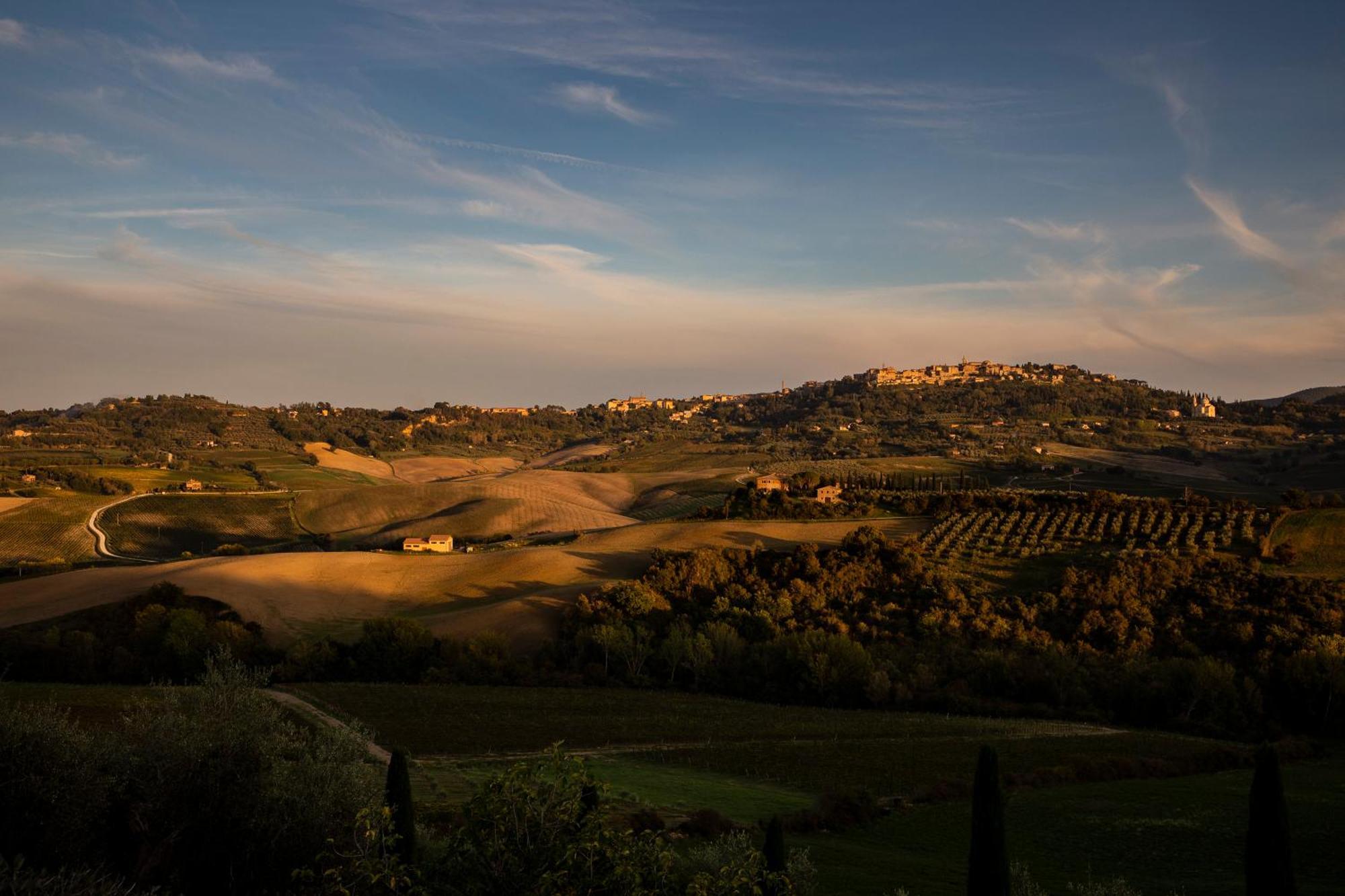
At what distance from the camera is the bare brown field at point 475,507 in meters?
110

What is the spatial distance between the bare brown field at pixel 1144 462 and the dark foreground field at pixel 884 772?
3600 inches

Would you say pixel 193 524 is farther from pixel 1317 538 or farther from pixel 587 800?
pixel 1317 538

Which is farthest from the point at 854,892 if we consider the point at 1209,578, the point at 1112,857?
the point at 1209,578

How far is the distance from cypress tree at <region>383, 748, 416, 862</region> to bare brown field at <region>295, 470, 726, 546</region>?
3392 inches

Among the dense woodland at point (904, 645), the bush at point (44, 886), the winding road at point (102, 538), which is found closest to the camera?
the bush at point (44, 886)

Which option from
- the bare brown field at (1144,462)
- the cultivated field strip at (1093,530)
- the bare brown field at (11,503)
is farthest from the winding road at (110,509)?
the bare brown field at (1144,462)

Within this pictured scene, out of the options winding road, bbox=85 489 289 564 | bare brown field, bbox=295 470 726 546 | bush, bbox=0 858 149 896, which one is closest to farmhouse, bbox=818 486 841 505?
bare brown field, bbox=295 470 726 546

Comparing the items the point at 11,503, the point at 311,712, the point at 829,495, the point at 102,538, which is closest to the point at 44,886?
the point at 311,712

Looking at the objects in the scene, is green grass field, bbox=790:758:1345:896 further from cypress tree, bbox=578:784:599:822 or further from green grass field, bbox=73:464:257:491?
green grass field, bbox=73:464:257:491

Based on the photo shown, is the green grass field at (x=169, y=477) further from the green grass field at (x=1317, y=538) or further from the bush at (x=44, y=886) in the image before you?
the bush at (x=44, y=886)

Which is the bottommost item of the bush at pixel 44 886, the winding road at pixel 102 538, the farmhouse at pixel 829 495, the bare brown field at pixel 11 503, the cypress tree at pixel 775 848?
the winding road at pixel 102 538

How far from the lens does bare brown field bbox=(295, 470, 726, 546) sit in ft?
360

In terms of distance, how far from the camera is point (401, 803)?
62.8 ft

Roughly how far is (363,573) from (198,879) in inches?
2182
